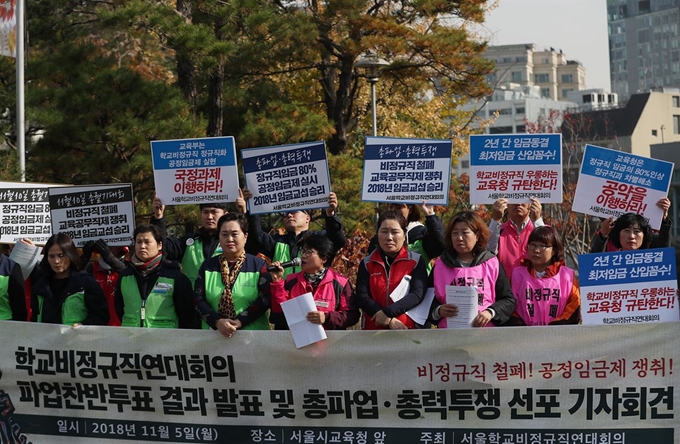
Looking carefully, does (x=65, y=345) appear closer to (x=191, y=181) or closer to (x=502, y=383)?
(x=191, y=181)

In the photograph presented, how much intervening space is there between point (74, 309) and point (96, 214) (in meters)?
1.34

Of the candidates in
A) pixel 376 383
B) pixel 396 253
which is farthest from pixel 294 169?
pixel 376 383

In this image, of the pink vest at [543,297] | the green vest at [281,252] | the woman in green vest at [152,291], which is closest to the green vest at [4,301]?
the woman in green vest at [152,291]

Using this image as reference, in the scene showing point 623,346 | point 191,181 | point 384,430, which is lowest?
point 384,430

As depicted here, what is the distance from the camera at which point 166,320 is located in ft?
22.7

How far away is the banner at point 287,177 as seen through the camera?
7.91m

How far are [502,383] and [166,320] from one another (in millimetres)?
2269

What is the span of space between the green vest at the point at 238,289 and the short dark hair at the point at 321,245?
408 mm

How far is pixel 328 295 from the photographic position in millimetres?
6633

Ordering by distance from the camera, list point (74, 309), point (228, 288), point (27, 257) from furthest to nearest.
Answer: point (27, 257) < point (74, 309) < point (228, 288)

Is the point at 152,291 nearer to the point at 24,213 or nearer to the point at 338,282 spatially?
the point at 338,282

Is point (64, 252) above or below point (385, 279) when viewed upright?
above

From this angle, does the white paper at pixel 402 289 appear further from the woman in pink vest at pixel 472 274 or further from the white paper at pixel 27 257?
the white paper at pixel 27 257

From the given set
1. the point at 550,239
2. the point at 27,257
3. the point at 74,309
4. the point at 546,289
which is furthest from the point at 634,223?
the point at 27,257
